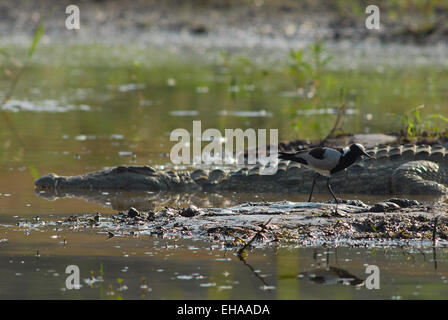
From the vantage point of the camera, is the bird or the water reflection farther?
the bird

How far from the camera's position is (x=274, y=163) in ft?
29.5

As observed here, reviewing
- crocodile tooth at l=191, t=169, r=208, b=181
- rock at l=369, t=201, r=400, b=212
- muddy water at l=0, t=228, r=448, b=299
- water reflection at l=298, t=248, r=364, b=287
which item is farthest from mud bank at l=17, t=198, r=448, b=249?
crocodile tooth at l=191, t=169, r=208, b=181

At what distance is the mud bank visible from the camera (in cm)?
621

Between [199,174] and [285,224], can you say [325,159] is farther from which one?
[199,174]

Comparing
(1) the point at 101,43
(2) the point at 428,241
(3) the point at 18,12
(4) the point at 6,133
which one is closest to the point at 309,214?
(2) the point at 428,241

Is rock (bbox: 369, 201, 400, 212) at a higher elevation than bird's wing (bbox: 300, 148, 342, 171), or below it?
below

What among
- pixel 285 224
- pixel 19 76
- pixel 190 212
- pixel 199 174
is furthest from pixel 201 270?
pixel 19 76

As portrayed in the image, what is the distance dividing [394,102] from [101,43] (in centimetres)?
1205

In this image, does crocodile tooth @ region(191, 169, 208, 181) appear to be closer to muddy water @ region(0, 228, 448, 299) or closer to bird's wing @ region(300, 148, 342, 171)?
bird's wing @ region(300, 148, 342, 171)

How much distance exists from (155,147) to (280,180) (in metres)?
2.60

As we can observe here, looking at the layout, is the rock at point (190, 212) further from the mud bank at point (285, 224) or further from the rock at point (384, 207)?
the rock at point (384, 207)

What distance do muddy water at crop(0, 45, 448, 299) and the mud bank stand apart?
21cm

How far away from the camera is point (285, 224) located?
21.3ft
